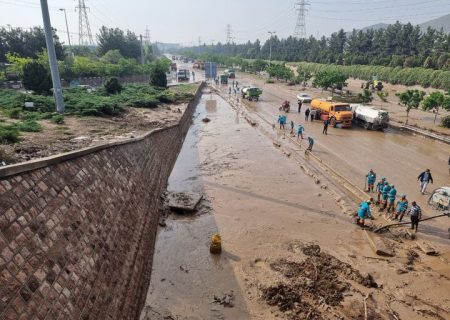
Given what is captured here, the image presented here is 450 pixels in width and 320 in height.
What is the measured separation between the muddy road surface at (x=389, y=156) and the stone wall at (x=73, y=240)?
11.4 metres

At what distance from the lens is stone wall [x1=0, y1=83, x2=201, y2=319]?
5.53m

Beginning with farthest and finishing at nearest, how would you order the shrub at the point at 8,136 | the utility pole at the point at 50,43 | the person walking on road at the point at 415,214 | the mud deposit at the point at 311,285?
the utility pole at the point at 50,43
the shrub at the point at 8,136
the person walking on road at the point at 415,214
the mud deposit at the point at 311,285

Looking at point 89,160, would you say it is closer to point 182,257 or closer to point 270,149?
point 182,257

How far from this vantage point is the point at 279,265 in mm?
11234

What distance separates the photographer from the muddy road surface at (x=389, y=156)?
56.3 feet

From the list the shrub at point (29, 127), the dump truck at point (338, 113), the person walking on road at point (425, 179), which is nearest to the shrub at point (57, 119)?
the shrub at point (29, 127)

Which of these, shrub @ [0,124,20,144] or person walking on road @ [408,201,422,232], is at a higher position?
shrub @ [0,124,20,144]

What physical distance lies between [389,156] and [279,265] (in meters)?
15.3

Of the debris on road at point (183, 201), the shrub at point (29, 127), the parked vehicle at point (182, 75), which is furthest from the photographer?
the parked vehicle at point (182, 75)

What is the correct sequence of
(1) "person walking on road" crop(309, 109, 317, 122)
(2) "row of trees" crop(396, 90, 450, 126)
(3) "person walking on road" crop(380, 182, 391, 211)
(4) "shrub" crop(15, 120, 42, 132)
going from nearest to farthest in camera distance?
1. (3) "person walking on road" crop(380, 182, 391, 211)
2. (4) "shrub" crop(15, 120, 42, 132)
3. (2) "row of trees" crop(396, 90, 450, 126)
4. (1) "person walking on road" crop(309, 109, 317, 122)

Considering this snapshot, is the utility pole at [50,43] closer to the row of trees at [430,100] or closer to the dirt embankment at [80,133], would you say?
the dirt embankment at [80,133]

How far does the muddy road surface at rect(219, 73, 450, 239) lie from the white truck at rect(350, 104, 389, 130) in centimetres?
64

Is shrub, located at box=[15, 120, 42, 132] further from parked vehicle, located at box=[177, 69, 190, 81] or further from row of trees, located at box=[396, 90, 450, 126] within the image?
parked vehicle, located at box=[177, 69, 190, 81]

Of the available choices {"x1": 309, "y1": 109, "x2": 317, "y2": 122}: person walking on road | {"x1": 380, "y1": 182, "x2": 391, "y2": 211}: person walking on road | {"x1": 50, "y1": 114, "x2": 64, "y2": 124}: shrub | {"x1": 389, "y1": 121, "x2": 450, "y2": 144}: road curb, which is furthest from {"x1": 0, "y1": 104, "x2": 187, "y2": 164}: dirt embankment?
{"x1": 389, "y1": 121, "x2": 450, "y2": 144}: road curb
